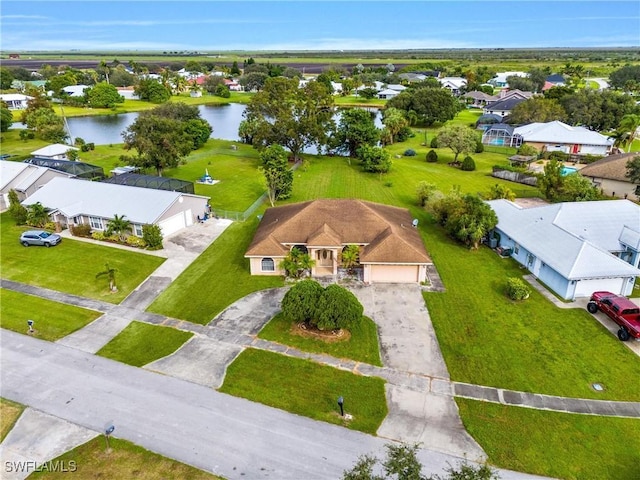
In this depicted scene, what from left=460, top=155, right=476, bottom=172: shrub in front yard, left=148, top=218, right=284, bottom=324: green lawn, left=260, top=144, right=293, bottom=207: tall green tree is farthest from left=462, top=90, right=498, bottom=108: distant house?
left=148, top=218, right=284, bottom=324: green lawn

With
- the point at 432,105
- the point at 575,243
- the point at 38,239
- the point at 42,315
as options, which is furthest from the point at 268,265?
the point at 432,105

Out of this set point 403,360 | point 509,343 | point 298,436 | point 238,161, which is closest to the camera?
point 298,436

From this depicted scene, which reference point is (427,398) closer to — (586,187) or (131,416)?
(131,416)

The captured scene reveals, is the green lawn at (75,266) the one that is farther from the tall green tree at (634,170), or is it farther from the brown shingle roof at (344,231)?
the tall green tree at (634,170)

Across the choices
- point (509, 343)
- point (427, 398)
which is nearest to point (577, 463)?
point (427, 398)

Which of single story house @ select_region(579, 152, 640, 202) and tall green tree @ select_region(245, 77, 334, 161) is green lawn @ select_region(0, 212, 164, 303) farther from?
single story house @ select_region(579, 152, 640, 202)

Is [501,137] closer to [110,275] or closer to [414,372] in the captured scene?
[414,372]
